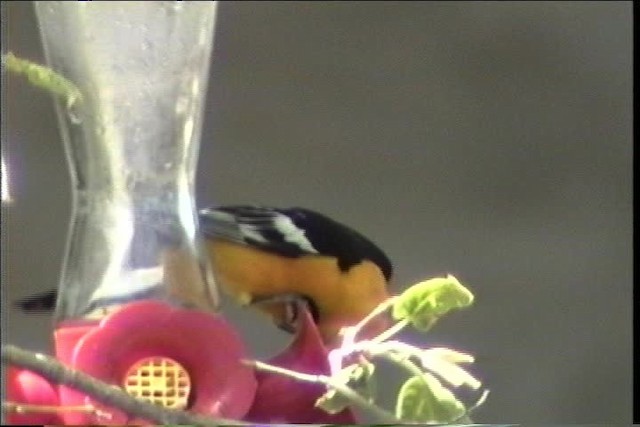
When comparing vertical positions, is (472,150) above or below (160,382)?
above

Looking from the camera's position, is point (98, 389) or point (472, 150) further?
point (472, 150)

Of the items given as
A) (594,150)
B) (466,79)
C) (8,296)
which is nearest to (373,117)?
(466,79)

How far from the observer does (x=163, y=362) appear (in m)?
0.67

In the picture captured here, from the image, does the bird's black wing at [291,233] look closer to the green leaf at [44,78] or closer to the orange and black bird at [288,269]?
the orange and black bird at [288,269]

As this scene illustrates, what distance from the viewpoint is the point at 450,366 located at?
760mm

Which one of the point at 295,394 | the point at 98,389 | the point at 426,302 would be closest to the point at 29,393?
the point at 98,389

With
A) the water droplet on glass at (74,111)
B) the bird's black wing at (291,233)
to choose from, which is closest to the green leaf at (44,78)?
the water droplet on glass at (74,111)

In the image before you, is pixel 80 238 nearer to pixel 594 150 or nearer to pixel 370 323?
pixel 370 323

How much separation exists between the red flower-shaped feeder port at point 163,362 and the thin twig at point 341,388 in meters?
0.03

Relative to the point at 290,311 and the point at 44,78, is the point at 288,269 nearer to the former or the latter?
the point at 290,311

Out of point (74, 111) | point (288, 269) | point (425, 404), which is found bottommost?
point (425, 404)

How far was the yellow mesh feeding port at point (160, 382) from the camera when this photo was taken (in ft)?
2.18

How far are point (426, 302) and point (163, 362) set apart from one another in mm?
206

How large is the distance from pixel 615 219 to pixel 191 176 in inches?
13.6
